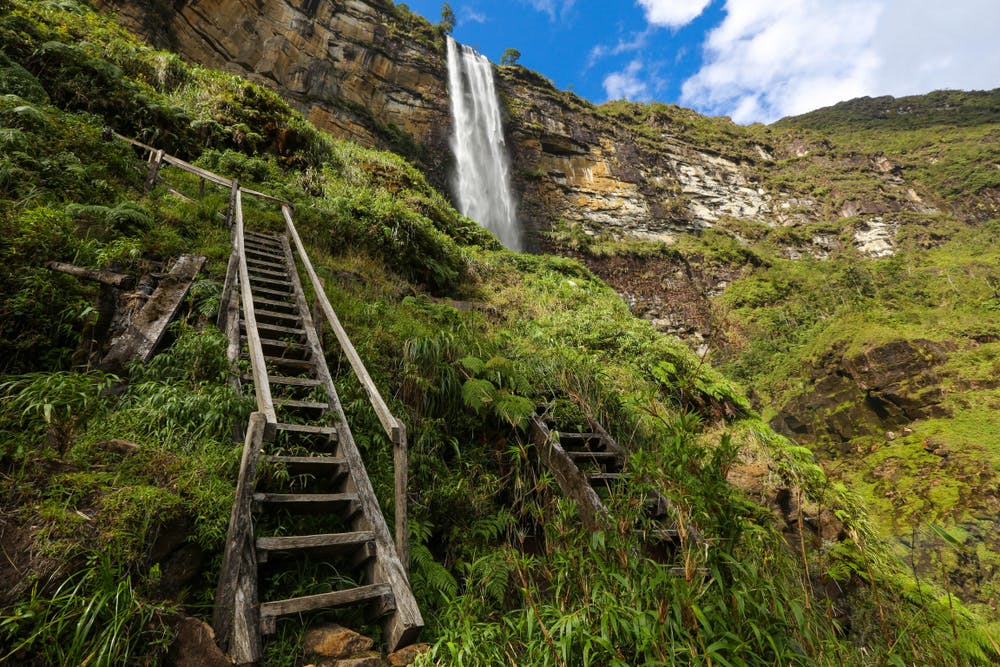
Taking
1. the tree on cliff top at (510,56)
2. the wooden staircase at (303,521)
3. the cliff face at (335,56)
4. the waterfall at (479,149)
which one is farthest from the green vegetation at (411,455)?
the tree on cliff top at (510,56)

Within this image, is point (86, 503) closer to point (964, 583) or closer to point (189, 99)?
point (189, 99)

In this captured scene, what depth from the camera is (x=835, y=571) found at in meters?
2.04

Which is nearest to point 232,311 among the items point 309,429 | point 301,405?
point 301,405

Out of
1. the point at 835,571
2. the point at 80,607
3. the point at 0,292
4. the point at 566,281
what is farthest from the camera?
the point at 566,281

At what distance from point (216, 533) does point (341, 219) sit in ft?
26.0

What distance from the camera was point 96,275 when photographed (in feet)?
12.2

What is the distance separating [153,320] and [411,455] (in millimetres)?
2891

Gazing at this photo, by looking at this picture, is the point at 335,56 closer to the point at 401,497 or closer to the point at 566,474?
the point at 566,474

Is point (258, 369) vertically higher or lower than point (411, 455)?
higher

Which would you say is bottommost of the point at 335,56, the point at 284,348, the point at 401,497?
the point at 401,497

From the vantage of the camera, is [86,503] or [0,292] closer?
[86,503]

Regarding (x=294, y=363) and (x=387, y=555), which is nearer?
(x=387, y=555)

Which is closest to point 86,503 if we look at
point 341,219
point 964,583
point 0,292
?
point 0,292

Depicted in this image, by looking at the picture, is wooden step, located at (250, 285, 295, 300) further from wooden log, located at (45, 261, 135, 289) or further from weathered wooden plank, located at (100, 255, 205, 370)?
wooden log, located at (45, 261, 135, 289)
